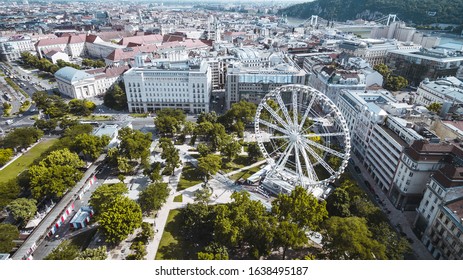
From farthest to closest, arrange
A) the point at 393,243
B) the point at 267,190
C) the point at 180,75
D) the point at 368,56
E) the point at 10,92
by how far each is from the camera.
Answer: the point at 368,56 < the point at 10,92 < the point at 180,75 < the point at 267,190 < the point at 393,243

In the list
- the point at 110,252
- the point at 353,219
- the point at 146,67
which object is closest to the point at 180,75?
the point at 146,67

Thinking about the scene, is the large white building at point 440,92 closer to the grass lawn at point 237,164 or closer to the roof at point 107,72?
the grass lawn at point 237,164

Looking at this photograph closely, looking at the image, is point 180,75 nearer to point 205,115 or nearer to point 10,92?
point 205,115

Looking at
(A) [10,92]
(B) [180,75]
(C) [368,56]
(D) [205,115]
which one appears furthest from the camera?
(C) [368,56]

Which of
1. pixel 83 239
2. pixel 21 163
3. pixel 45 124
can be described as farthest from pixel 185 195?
pixel 45 124

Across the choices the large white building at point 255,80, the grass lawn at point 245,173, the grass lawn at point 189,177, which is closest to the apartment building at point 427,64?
the large white building at point 255,80

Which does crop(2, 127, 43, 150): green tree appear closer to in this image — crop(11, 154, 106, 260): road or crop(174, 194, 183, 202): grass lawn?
crop(11, 154, 106, 260): road

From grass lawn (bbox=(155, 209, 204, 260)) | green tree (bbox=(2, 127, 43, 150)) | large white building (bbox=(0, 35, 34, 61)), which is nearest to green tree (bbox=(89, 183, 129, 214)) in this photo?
grass lawn (bbox=(155, 209, 204, 260))
